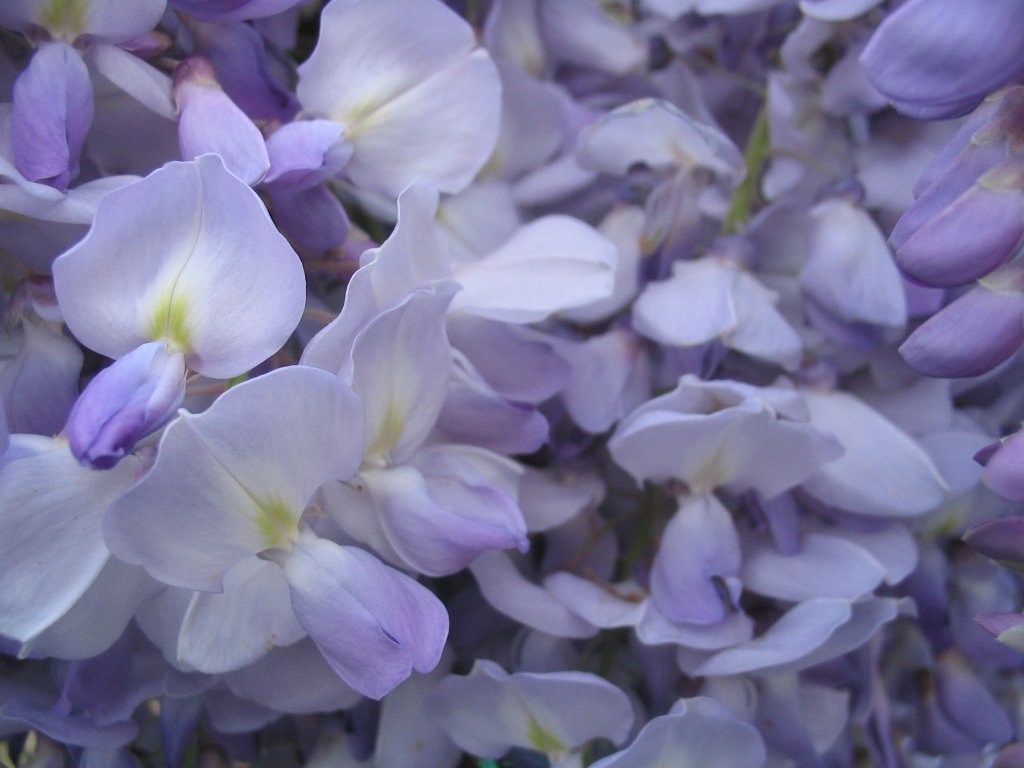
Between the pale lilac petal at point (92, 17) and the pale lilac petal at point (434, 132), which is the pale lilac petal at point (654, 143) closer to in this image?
the pale lilac petal at point (434, 132)

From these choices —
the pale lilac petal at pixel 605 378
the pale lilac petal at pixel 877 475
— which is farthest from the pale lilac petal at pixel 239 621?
the pale lilac petal at pixel 877 475

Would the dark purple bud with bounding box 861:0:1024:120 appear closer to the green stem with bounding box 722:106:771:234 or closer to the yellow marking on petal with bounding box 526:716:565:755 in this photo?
the green stem with bounding box 722:106:771:234

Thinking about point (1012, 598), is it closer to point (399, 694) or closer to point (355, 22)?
point (399, 694)

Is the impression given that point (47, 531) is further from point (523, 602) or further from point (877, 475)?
point (877, 475)

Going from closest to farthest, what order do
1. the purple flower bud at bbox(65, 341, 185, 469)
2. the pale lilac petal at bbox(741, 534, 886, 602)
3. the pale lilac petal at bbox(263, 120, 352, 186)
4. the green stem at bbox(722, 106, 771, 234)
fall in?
the purple flower bud at bbox(65, 341, 185, 469)
the pale lilac petal at bbox(263, 120, 352, 186)
the pale lilac petal at bbox(741, 534, 886, 602)
the green stem at bbox(722, 106, 771, 234)

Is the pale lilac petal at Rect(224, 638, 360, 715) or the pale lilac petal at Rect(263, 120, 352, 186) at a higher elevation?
the pale lilac petal at Rect(263, 120, 352, 186)

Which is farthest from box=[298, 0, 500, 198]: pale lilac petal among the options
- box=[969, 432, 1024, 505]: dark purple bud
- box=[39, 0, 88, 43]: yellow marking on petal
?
box=[969, 432, 1024, 505]: dark purple bud

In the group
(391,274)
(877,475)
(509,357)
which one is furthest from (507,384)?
(877,475)

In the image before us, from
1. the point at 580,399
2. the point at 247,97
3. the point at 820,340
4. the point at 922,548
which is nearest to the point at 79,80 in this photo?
the point at 247,97
